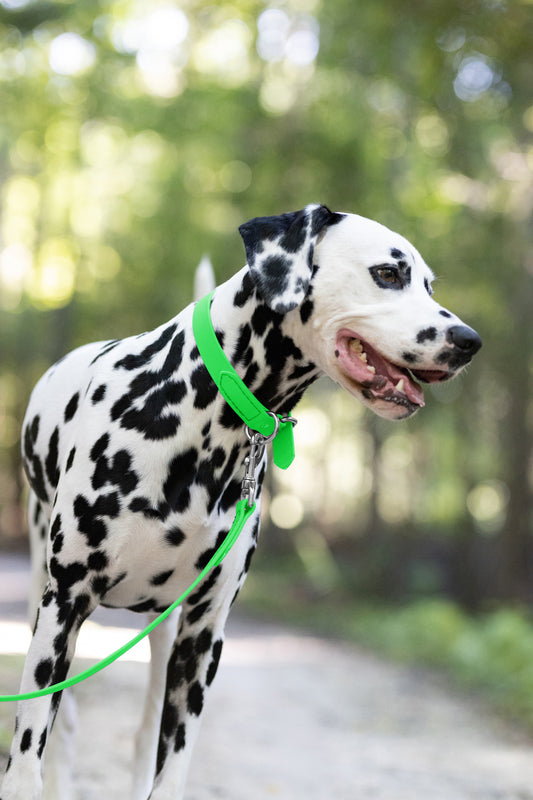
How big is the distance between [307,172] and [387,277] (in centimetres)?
1086

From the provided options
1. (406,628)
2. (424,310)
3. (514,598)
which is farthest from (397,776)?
(514,598)

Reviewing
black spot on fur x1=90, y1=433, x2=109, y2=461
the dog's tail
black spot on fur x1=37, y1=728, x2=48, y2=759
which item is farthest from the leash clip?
the dog's tail

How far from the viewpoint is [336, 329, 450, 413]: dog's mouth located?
8.58 feet

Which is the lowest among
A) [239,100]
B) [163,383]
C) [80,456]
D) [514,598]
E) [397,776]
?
[514,598]

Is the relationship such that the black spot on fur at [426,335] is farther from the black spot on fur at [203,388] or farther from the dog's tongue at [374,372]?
the black spot on fur at [203,388]

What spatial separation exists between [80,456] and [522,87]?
8202 mm

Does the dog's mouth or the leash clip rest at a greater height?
the dog's mouth

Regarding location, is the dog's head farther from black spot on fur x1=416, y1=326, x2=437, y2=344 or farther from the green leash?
the green leash

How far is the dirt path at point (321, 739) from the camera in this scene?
201 inches

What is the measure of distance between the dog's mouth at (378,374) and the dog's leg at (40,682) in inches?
44.4

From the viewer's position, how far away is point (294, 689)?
907 centimetres

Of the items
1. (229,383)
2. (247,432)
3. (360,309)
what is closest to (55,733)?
(247,432)

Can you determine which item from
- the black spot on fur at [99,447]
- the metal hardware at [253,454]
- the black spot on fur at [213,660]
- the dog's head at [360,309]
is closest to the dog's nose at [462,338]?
the dog's head at [360,309]

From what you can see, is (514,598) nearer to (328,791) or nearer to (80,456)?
(328,791)
